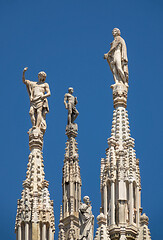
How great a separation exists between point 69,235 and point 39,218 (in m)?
5.12

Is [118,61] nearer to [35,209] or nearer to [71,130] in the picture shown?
[71,130]

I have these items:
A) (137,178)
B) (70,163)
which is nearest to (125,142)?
(137,178)

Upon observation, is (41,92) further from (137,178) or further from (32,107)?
(137,178)

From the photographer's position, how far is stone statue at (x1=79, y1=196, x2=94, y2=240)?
66.6 meters

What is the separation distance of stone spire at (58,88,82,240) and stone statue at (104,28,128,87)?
4762 millimetres

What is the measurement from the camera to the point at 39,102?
72.1m

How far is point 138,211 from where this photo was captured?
69.0 metres

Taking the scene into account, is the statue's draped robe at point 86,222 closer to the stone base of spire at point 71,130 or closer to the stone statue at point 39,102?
the stone statue at point 39,102

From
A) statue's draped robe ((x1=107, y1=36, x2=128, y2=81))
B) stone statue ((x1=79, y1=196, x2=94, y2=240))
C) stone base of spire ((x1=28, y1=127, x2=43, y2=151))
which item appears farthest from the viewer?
statue's draped robe ((x1=107, y1=36, x2=128, y2=81))

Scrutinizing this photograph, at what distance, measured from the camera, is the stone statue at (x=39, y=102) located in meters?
71.7

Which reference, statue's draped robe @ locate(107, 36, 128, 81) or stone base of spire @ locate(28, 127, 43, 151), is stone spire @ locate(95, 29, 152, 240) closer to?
stone base of spire @ locate(28, 127, 43, 151)

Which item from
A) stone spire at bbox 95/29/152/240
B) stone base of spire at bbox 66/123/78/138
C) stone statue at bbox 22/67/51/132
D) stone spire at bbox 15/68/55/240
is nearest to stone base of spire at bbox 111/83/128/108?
stone spire at bbox 95/29/152/240

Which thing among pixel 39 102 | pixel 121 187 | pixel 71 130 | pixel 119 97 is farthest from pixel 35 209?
pixel 71 130

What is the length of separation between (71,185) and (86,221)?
8758mm
